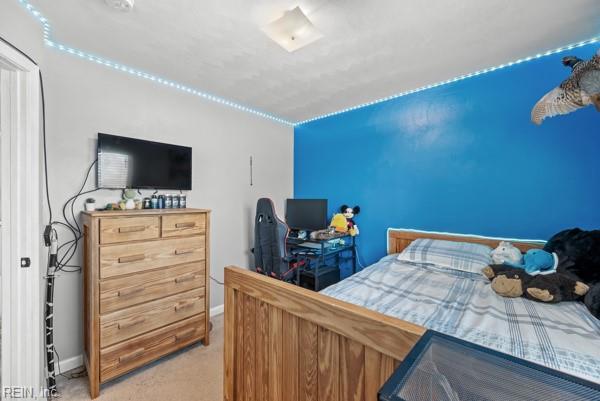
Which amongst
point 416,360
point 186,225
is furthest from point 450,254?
point 186,225

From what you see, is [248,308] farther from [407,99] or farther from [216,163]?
[407,99]

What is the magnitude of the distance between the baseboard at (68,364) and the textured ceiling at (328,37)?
2.35 meters

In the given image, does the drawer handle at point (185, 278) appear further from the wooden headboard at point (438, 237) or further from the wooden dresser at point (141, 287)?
the wooden headboard at point (438, 237)

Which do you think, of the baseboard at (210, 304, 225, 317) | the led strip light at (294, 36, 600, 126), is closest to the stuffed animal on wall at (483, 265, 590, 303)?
the led strip light at (294, 36, 600, 126)

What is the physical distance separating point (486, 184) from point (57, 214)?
11.6 ft

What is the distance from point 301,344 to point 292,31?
69.2 inches

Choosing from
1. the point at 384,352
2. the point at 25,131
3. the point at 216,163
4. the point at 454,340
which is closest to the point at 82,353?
the point at 25,131

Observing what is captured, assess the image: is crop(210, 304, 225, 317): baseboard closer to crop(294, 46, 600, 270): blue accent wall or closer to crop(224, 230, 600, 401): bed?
crop(224, 230, 600, 401): bed

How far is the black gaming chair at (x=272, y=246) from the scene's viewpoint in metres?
2.52

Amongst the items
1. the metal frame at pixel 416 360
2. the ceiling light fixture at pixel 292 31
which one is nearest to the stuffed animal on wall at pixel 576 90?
the ceiling light fixture at pixel 292 31

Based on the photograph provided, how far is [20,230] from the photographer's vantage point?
4.61ft

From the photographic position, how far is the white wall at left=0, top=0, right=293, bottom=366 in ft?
5.97

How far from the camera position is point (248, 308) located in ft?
3.83

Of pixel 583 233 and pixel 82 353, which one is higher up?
pixel 583 233
